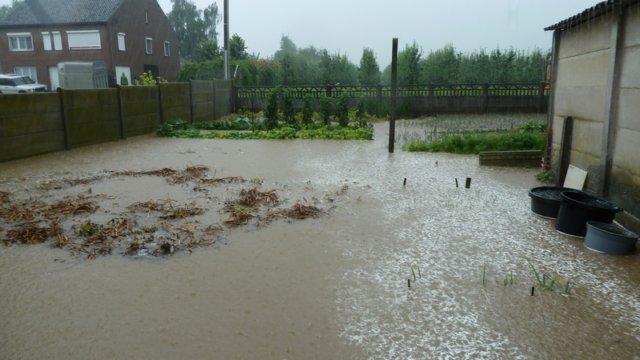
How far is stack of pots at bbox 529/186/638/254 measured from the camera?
474 cm

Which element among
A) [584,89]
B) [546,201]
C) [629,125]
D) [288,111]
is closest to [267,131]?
[288,111]

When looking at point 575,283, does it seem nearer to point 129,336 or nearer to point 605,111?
point 605,111

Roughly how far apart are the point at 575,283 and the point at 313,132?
10.2m

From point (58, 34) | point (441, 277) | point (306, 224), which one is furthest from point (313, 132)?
point (58, 34)

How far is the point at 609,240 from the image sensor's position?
187 inches

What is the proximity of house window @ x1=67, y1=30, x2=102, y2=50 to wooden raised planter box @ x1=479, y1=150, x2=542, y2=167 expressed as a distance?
3202 centimetres

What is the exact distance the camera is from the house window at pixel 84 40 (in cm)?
3450

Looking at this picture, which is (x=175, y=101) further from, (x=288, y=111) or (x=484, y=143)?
(x=484, y=143)

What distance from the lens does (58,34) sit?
35.2m

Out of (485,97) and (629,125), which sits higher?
(485,97)

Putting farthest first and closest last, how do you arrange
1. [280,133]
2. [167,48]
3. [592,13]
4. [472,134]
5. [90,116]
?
1. [167,48]
2. [280,133]
3. [472,134]
4. [90,116]
5. [592,13]

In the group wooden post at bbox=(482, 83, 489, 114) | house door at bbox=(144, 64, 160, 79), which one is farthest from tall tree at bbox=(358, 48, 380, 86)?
house door at bbox=(144, 64, 160, 79)

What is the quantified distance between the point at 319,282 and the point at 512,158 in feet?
21.6

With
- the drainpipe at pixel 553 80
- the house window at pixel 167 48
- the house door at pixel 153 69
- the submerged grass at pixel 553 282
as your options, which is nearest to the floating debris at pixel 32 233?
the submerged grass at pixel 553 282
